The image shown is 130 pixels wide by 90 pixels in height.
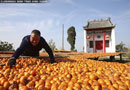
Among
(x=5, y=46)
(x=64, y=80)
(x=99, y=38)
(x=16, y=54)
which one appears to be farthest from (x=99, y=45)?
(x=64, y=80)

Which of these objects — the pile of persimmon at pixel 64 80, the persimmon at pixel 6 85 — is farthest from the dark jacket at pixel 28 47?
the persimmon at pixel 6 85

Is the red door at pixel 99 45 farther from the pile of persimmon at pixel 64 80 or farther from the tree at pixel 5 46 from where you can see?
the pile of persimmon at pixel 64 80

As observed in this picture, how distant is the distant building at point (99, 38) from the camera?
1756cm

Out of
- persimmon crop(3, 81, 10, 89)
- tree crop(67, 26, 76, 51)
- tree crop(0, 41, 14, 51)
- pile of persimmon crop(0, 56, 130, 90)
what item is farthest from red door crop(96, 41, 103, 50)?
persimmon crop(3, 81, 10, 89)

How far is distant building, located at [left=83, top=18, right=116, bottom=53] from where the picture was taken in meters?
17.6

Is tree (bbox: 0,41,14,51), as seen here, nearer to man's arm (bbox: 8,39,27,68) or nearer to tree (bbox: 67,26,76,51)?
man's arm (bbox: 8,39,27,68)

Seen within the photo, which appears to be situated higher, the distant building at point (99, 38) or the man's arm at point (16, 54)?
the distant building at point (99, 38)

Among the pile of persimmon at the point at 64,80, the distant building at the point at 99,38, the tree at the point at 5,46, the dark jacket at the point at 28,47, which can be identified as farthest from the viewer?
the distant building at the point at 99,38

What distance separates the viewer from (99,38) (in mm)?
18688

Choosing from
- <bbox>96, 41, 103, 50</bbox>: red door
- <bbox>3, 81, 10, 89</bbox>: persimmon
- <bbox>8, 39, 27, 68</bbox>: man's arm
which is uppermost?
<bbox>96, 41, 103, 50</bbox>: red door

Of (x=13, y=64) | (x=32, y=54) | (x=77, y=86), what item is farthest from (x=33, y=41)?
(x=77, y=86)

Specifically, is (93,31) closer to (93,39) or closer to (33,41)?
(93,39)

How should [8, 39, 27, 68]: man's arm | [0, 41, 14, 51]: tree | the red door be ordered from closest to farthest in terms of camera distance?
1. [8, 39, 27, 68]: man's arm
2. [0, 41, 14, 51]: tree
3. the red door

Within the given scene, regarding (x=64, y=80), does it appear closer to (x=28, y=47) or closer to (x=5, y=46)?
(x=28, y=47)
